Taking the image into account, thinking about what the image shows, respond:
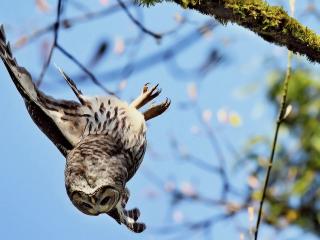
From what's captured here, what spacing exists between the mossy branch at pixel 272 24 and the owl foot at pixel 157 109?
35 centimetres

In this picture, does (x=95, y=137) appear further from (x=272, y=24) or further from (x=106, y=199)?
(x=272, y=24)

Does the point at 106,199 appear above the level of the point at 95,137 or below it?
below

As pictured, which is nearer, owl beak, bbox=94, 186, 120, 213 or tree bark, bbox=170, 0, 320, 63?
tree bark, bbox=170, 0, 320, 63

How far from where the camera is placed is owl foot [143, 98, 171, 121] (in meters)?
2.20

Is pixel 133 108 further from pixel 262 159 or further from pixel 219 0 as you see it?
pixel 262 159

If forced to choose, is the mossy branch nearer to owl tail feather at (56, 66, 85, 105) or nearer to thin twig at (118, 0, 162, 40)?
owl tail feather at (56, 66, 85, 105)

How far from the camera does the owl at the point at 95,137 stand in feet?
6.55

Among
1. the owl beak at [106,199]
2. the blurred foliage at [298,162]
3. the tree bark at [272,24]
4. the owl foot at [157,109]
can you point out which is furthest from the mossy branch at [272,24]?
the blurred foliage at [298,162]

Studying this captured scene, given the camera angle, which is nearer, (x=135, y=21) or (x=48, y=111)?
(x=48, y=111)

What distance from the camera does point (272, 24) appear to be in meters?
1.89

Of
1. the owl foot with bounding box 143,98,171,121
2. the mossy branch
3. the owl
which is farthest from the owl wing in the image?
the mossy branch

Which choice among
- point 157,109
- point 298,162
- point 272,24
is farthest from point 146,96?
point 298,162

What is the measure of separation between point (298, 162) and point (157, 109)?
3.23 m

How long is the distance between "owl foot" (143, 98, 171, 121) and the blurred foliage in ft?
9.19
